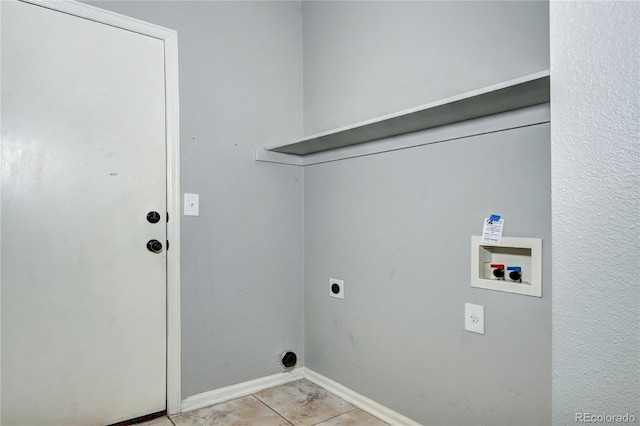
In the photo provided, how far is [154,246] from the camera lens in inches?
76.6

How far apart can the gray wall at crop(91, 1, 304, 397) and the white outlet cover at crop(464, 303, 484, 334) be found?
3.71 ft

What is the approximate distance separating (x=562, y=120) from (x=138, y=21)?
2.00 meters

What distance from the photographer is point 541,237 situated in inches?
54.6

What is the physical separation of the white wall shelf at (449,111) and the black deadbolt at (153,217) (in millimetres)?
796

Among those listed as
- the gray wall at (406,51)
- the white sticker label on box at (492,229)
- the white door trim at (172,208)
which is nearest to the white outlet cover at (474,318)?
the white sticker label on box at (492,229)

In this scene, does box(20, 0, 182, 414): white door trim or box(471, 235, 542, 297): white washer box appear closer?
box(471, 235, 542, 297): white washer box

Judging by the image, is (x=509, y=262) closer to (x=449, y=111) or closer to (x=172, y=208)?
(x=449, y=111)

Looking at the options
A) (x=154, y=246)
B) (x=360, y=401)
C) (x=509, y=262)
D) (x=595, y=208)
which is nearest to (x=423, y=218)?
(x=509, y=262)

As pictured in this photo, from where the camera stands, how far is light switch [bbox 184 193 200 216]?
6.73ft

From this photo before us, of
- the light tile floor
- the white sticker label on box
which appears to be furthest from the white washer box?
the light tile floor

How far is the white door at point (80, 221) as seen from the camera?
5.39ft

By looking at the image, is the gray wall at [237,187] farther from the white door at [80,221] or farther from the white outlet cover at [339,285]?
the white outlet cover at [339,285]

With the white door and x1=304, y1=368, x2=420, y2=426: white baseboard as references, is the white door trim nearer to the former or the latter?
the white door

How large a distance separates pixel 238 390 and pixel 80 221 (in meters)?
1.23
